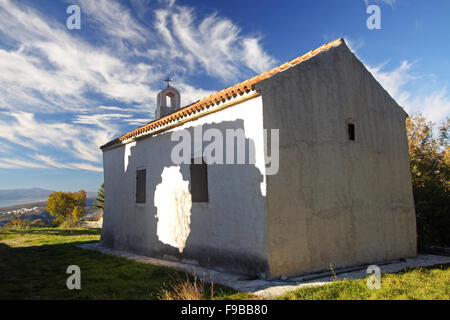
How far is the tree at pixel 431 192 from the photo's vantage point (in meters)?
9.28

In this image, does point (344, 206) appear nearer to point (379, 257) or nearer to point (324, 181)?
point (324, 181)

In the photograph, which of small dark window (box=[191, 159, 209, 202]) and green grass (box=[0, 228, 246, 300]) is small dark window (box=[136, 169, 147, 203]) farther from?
small dark window (box=[191, 159, 209, 202])

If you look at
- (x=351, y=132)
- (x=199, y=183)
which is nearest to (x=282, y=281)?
(x=199, y=183)

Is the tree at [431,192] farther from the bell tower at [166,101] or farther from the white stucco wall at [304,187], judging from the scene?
the bell tower at [166,101]

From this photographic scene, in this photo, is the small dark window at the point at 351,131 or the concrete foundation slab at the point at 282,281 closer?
the concrete foundation slab at the point at 282,281

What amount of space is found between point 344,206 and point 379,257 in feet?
5.55

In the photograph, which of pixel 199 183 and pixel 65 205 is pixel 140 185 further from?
pixel 65 205

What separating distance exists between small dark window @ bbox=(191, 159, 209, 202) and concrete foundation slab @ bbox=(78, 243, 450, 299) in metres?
1.63

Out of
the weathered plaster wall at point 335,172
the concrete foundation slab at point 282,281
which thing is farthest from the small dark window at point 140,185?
the weathered plaster wall at point 335,172

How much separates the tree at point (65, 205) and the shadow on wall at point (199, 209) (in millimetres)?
17856

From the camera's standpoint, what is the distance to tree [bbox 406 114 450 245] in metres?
9.28

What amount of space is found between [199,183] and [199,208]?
653 millimetres

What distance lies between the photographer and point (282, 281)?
213 inches
